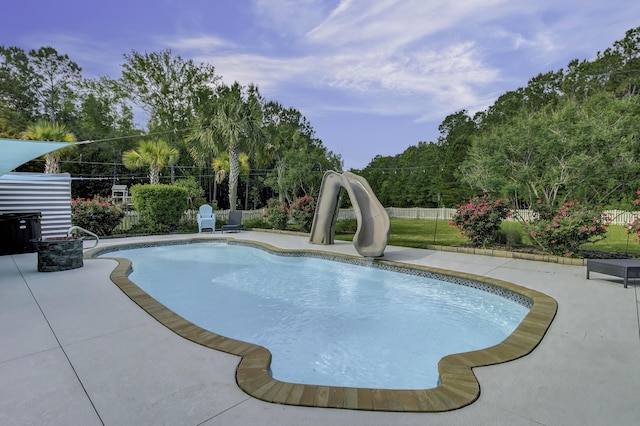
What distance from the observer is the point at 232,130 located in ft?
51.8

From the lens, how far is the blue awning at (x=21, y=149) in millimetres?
4645

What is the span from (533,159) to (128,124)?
2869cm

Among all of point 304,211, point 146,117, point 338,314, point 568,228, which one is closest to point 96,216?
point 304,211

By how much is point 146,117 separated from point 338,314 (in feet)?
91.0

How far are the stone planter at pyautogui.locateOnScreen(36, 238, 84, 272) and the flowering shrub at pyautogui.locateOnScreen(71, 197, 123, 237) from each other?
5.65m

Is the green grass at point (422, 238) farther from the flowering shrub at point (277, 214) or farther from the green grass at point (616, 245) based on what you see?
the green grass at point (616, 245)

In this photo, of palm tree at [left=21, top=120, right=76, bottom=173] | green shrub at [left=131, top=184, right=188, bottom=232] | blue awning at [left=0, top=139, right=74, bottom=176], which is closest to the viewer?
blue awning at [left=0, top=139, right=74, bottom=176]

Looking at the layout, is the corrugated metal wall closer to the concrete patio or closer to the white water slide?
the concrete patio

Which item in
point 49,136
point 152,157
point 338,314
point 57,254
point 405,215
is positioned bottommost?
point 338,314

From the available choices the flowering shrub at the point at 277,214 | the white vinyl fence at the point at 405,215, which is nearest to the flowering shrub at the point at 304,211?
the flowering shrub at the point at 277,214

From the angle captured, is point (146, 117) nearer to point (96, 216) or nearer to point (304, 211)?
point (96, 216)

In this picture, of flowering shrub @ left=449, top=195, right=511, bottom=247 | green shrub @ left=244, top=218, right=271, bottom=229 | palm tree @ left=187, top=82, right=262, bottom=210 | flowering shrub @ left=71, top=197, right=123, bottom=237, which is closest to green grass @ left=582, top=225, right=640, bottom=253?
flowering shrub @ left=449, top=195, right=511, bottom=247

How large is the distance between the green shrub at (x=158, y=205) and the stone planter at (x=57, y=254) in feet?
21.6

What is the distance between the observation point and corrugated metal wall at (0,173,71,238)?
8742 millimetres
